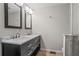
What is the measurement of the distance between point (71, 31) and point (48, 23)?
0.41m

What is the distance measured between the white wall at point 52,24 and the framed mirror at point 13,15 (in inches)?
12.1

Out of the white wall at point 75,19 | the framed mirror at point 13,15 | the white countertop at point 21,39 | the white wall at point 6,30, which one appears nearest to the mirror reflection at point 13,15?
the framed mirror at point 13,15

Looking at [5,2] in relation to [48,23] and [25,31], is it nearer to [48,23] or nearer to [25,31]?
[25,31]

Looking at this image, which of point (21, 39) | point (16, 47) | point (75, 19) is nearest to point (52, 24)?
point (75, 19)

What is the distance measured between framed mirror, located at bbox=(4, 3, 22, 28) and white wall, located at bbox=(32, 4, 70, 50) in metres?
0.31

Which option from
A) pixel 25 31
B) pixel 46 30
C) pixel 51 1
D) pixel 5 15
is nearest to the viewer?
pixel 51 1

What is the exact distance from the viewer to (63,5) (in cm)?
121

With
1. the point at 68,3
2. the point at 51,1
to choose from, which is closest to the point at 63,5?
the point at 68,3

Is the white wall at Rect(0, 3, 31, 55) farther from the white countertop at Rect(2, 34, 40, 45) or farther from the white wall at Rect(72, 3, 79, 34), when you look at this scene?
the white wall at Rect(72, 3, 79, 34)

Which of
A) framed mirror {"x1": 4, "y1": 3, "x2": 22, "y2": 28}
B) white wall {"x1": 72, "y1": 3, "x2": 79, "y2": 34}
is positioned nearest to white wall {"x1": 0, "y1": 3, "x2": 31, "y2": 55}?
framed mirror {"x1": 4, "y1": 3, "x2": 22, "y2": 28}

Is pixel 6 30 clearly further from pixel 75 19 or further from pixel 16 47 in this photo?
pixel 75 19

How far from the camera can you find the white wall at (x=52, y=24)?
1.31 m

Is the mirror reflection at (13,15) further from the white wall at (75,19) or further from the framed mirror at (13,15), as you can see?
the white wall at (75,19)

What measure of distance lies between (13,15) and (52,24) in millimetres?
737
